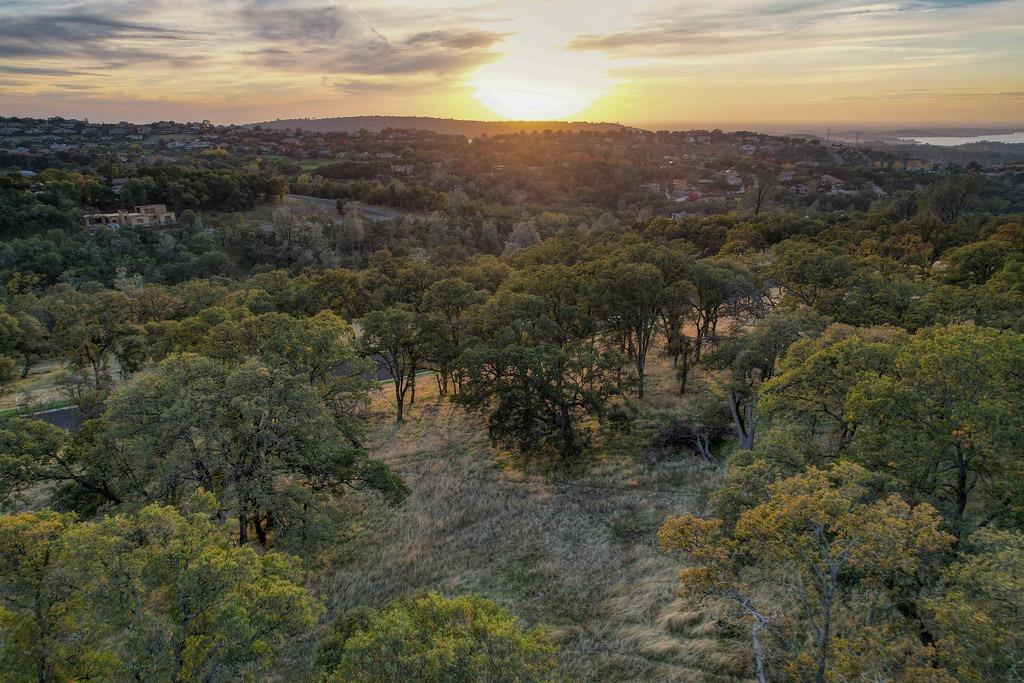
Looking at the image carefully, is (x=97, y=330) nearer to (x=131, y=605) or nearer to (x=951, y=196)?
(x=131, y=605)

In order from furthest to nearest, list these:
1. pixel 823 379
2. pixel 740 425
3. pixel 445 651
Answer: pixel 740 425 < pixel 823 379 < pixel 445 651

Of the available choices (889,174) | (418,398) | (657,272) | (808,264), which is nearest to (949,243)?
(808,264)

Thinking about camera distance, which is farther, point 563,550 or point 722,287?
point 722,287

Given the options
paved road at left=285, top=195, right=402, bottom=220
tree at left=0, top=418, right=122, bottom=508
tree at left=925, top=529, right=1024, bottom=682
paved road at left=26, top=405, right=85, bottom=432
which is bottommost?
paved road at left=26, top=405, right=85, bottom=432

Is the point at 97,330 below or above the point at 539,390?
above

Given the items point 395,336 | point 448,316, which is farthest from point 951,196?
point 395,336

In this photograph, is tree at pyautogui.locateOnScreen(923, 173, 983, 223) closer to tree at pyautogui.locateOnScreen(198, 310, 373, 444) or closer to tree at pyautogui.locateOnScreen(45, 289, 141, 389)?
tree at pyautogui.locateOnScreen(198, 310, 373, 444)

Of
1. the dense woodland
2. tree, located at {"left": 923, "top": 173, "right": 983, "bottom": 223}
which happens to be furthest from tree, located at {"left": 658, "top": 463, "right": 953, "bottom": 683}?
tree, located at {"left": 923, "top": 173, "right": 983, "bottom": 223}

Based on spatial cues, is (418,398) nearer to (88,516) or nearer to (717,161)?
(88,516)
